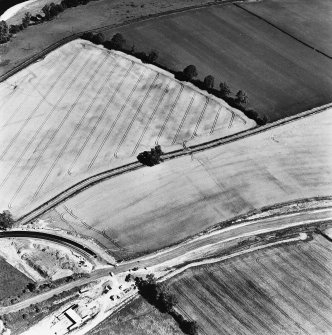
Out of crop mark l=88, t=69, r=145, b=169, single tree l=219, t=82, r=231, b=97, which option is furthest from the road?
single tree l=219, t=82, r=231, b=97

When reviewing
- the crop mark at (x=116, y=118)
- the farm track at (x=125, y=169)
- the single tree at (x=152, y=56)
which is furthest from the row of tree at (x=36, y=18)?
the farm track at (x=125, y=169)

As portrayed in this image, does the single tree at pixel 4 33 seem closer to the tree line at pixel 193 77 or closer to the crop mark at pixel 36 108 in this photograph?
the crop mark at pixel 36 108

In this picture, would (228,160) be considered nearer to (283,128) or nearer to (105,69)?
(283,128)

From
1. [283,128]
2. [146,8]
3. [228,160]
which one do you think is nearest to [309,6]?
[146,8]

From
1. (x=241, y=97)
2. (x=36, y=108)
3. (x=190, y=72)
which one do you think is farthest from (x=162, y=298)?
(x=190, y=72)

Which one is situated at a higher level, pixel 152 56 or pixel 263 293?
pixel 152 56

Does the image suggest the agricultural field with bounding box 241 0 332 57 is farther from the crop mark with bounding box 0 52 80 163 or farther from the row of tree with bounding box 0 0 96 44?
the crop mark with bounding box 0 52 80 163

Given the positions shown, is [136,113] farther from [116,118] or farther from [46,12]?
[46,12]
